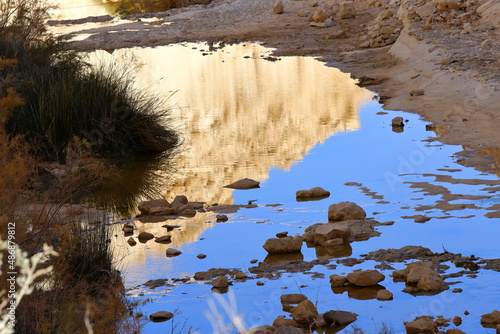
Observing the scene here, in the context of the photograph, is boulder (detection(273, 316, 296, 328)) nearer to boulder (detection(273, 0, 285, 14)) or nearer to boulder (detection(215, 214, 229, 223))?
boulder (detection(215, 214, 229, 223))

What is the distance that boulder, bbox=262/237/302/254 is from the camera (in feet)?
18.9

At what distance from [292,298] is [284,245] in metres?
0.97

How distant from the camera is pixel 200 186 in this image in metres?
8.00

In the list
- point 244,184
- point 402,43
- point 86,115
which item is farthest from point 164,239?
point 402,43

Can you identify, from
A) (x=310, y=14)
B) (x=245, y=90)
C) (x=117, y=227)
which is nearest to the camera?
(x=117, y=227)

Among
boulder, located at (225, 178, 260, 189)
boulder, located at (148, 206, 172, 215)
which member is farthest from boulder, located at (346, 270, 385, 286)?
boulder, located at (225, 178, 260, 189)

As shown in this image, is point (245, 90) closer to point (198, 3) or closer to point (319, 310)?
point (319, 310)

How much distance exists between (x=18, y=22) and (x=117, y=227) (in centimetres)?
508

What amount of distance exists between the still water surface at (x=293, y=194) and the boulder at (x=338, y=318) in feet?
0.20

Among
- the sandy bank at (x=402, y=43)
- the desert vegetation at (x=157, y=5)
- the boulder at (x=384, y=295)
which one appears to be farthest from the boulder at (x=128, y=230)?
the desert vegetation at (x=157, y=5)

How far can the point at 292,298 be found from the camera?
4.82m

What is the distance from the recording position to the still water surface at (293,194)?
4781 mm

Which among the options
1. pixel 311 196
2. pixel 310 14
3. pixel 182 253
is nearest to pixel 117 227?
pixel 182 253

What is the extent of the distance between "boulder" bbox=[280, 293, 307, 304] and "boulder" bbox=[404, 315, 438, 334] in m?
0.77
